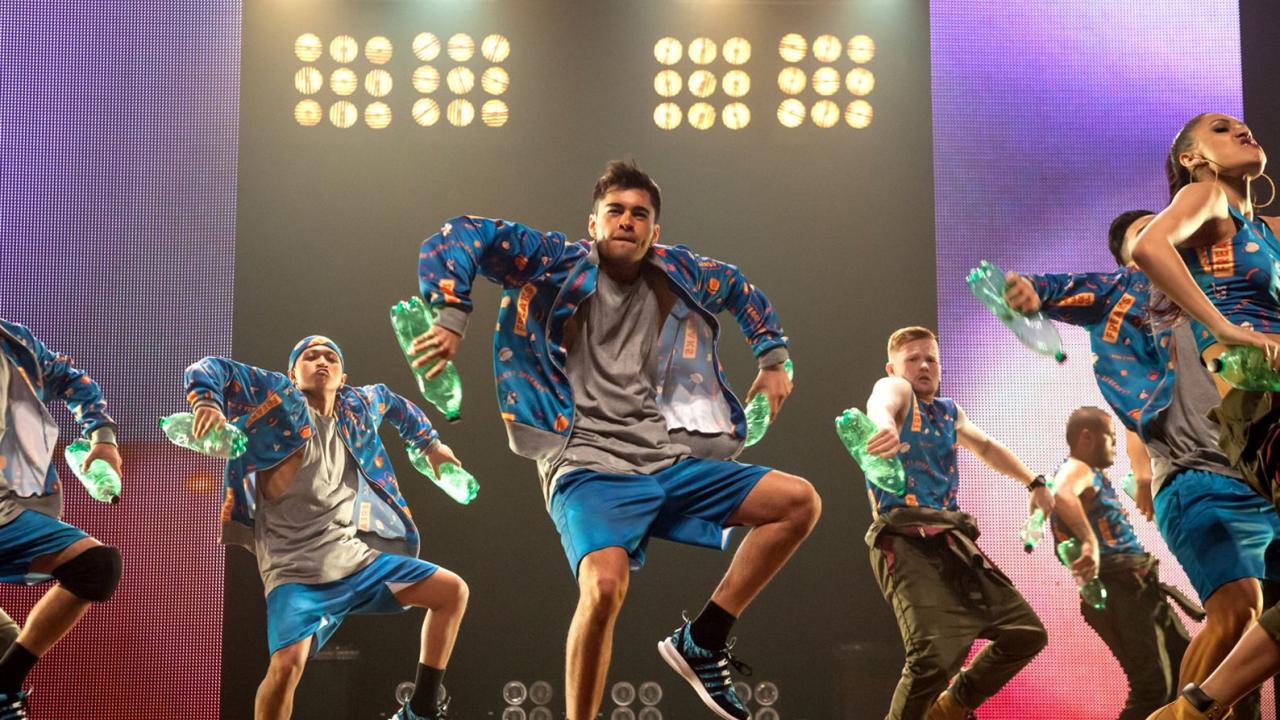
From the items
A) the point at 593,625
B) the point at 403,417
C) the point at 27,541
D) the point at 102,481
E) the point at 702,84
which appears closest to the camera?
the point at 593,625

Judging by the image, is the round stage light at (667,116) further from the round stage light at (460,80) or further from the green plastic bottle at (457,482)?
the green plastic bottle at (457,482)

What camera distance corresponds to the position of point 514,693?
21.1 feet

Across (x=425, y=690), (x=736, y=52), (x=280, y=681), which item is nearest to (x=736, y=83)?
(x=736, y=52)

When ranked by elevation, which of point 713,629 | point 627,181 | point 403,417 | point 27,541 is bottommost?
point 713,629

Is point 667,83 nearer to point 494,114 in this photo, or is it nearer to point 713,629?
point 494,114

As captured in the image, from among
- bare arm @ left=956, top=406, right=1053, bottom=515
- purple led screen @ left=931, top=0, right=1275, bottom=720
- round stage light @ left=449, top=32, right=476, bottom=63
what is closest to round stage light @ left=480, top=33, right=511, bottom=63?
round stage light @ left=449, top=32, right=476, bottom=63

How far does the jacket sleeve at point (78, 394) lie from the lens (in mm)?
5660

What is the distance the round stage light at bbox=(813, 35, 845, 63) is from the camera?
713 cm

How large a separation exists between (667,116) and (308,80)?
1.86 meters

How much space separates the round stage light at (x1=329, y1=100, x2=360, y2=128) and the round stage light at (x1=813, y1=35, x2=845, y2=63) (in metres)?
2.42

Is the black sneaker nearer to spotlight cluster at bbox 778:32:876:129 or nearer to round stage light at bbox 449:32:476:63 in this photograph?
spotlight cluster at bbox 778:32:876:129

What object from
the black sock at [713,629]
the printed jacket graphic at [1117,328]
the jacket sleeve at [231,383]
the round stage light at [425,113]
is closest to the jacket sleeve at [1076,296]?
the printed jacket graphic at [1117,328]

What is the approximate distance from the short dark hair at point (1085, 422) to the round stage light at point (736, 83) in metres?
2.35

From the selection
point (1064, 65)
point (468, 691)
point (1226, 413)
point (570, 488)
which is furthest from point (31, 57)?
point (1226, 413)
